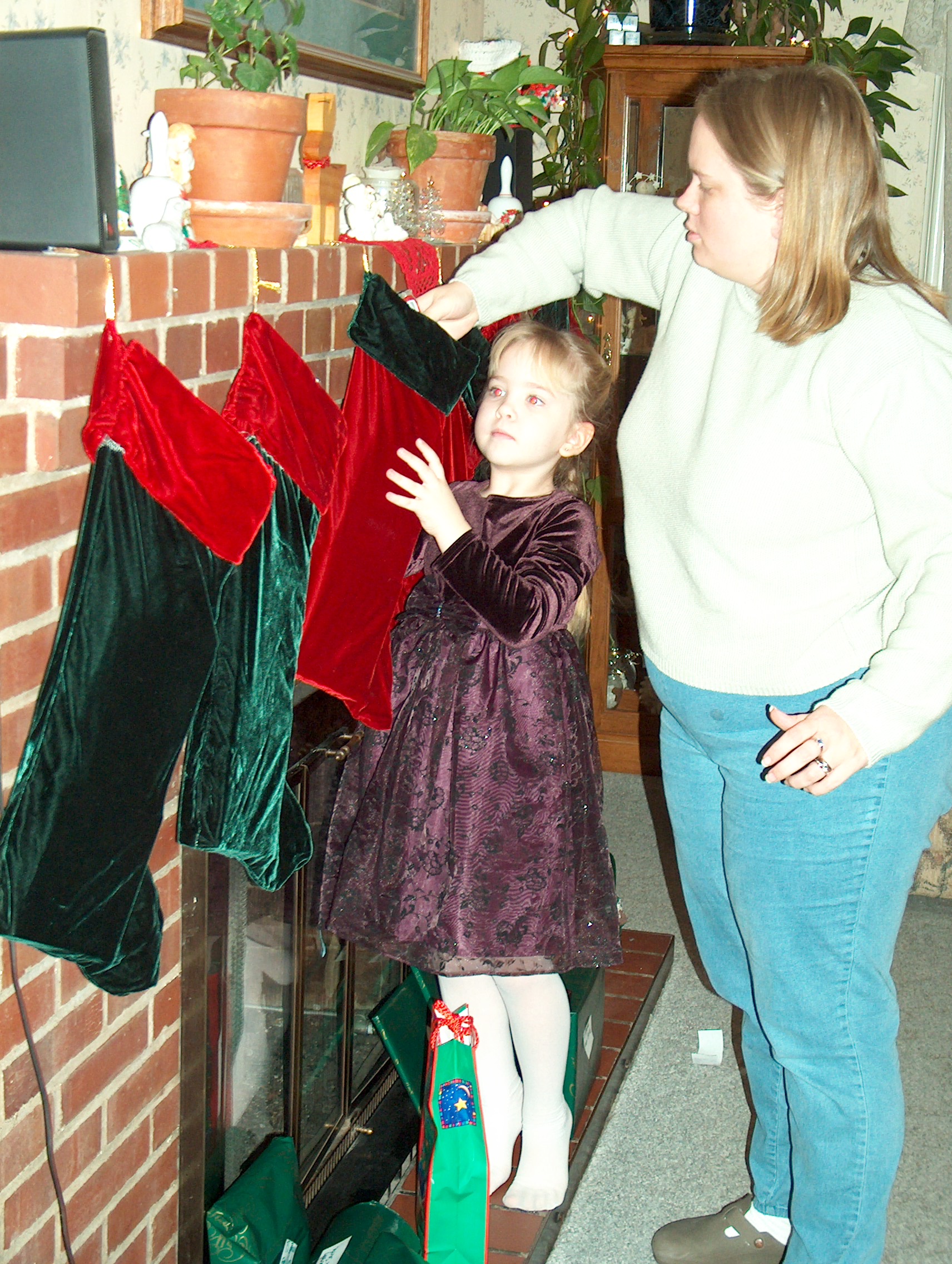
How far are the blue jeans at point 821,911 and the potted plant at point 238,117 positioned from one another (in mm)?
715

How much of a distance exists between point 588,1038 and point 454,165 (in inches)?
55.3

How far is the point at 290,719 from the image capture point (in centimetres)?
136

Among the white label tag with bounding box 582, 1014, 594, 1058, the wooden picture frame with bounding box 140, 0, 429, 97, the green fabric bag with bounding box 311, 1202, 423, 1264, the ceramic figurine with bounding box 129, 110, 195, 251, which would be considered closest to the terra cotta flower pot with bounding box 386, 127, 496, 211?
the wooden picture frame with bounding box 140, 0, 429, 97

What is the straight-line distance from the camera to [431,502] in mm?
1506

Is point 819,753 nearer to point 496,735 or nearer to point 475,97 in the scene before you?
point 496,735

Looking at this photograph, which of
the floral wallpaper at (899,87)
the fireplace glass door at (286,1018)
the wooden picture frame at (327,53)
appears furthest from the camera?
the floral wallpaper at (899,87)

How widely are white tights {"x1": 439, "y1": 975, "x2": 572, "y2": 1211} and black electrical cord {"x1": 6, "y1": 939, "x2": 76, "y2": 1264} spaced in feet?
2.00

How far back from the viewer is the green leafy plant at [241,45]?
135cm

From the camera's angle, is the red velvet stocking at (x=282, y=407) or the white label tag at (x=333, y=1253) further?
the white label tag at (x=333, y=1253)

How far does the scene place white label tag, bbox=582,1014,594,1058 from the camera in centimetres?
202

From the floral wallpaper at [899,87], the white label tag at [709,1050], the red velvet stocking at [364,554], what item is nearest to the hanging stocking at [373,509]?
the red velvet stocking at [364,554]

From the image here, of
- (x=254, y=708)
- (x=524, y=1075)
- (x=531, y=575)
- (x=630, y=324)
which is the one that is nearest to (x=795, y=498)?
(x=531, y=575)

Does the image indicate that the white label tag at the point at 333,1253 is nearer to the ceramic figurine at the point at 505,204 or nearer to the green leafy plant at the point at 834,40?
the ceramic figurine at the point at 505,204

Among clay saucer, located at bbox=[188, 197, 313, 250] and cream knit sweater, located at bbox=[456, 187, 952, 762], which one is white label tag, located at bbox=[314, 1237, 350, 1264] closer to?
cream knit sweater, located at bbox=[456, 187, 952, 762]
